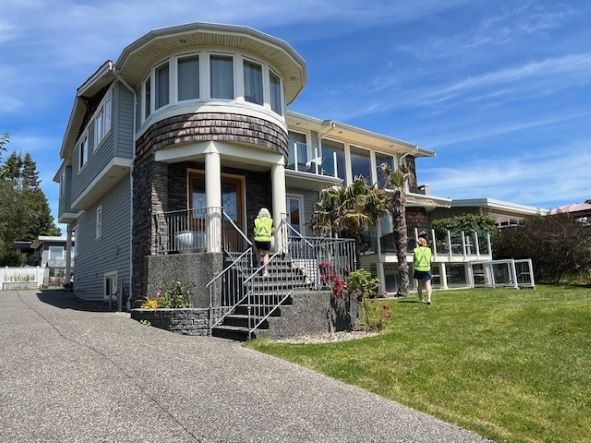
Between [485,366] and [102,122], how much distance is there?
13130 mm

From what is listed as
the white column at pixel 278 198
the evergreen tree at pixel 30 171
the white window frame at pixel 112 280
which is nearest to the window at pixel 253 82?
the white column at pixel 278 198

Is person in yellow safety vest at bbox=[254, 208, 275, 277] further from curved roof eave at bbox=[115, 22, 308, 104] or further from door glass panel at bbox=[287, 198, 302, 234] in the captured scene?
door glass panel at bbox=[287, 198, 302, 234]

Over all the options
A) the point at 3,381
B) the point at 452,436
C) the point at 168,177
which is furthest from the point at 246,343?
the point at 168,177

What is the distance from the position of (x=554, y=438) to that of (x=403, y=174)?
523 inches

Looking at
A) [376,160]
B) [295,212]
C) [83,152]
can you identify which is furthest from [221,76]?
[376,160]

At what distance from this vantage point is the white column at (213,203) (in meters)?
10.6

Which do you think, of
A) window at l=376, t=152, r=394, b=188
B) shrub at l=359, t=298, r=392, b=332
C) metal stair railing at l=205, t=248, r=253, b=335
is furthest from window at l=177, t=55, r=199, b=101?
window at l=376, t=152, r=394, b=188

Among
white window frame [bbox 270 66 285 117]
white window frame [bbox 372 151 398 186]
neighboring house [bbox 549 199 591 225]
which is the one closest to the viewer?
white window frame [bbox 270 66 285 117]

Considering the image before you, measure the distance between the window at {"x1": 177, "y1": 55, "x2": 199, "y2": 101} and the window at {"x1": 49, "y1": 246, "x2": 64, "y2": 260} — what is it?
34.3 m

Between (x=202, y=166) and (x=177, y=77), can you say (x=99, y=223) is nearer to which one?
(x=202, y=166)

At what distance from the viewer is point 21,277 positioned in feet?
106

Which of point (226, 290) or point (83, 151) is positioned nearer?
point (226, 290)

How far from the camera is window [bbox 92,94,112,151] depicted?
45.8 feet

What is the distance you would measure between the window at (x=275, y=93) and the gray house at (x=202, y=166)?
30 millimetres
